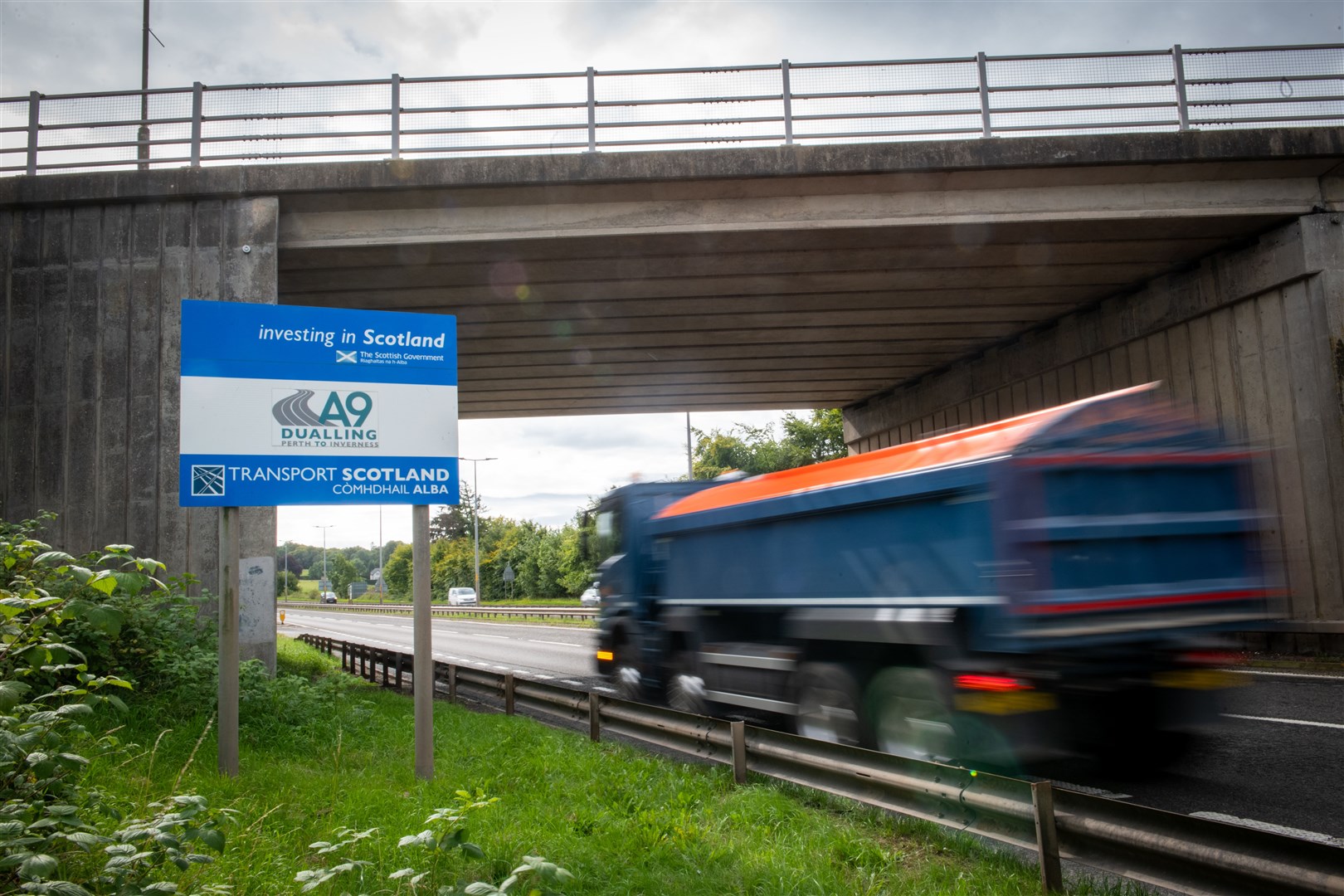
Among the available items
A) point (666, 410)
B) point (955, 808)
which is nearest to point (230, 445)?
point (955, 808)

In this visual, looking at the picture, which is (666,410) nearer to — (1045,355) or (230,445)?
(1045,355)

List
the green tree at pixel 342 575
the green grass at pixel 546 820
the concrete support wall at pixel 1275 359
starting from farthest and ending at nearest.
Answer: the green tree at pixel 342 575 < the concrete support wall at pixel 1275 359 < the green grass at pixel 546 820

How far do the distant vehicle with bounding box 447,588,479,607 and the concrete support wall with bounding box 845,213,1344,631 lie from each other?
138 feet

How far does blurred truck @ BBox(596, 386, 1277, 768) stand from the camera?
19.4 feet

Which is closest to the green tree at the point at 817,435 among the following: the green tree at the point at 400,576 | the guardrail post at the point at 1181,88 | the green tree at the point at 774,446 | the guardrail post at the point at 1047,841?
the green tree at the point at 774,446

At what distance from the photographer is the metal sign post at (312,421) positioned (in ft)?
23.1

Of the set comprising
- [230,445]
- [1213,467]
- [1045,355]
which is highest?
[1045,355]

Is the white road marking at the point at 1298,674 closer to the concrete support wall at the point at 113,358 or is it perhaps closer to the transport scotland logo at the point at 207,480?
the transport scotland logo at the point at 207,480

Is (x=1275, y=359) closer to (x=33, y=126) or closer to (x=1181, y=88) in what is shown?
(x=1181, y=88)

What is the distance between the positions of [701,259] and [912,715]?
9569 mm

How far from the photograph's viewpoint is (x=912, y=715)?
21.9ft

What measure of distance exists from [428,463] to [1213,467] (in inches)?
241

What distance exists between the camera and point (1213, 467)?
6836 mm

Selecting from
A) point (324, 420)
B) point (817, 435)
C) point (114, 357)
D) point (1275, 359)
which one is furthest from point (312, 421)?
point (817, 435)
